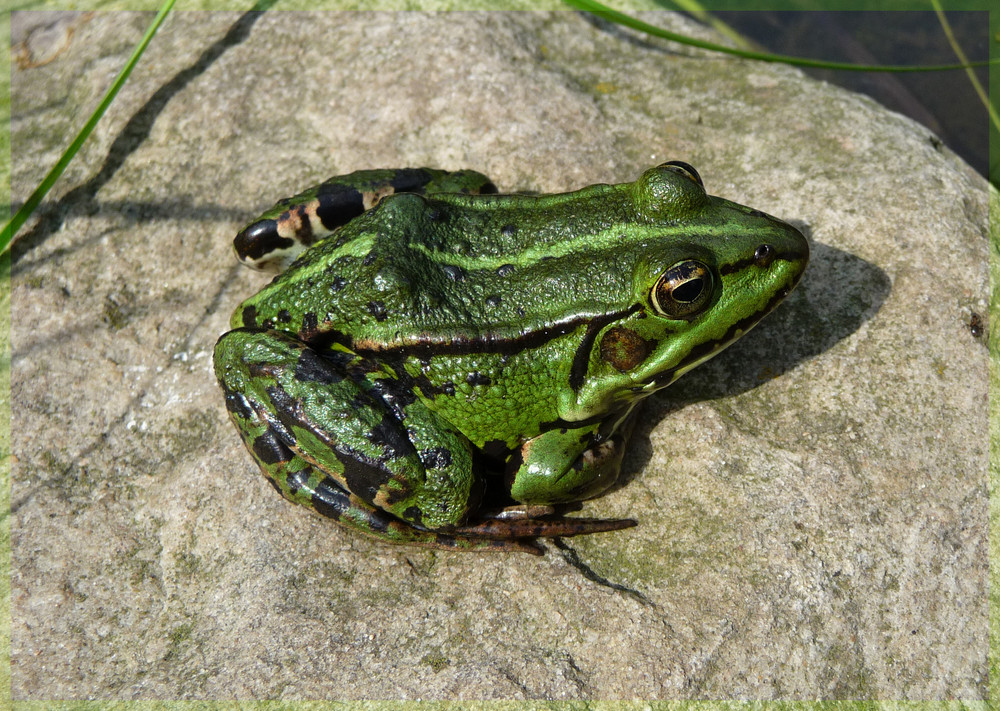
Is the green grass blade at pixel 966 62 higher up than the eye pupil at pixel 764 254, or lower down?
lower down

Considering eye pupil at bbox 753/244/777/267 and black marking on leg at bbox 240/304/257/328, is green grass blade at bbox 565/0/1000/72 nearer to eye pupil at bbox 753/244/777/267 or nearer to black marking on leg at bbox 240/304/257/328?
eye pupil at bbox 753/244/777/267

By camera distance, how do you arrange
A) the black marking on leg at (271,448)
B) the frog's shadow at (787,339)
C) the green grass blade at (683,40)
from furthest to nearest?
the green grass blade at (683,40) < the frog's shadow at (787,339) < the black marking on leg at (271,448)

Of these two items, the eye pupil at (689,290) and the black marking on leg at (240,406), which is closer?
the eye pupil at (689,290)

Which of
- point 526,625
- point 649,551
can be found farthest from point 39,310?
point 649,551

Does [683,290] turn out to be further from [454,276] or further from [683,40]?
[683,40]

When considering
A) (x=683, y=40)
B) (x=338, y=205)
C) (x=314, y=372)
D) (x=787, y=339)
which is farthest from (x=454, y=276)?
(x=683, y=40)

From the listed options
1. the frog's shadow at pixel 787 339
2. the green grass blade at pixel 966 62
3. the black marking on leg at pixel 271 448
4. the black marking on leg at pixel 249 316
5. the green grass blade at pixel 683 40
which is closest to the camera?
the black marking on leg at pixel 271 448

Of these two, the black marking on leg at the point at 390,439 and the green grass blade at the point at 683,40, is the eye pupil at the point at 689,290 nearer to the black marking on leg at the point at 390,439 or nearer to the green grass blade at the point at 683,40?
the black marking on leg at the point at 390,439

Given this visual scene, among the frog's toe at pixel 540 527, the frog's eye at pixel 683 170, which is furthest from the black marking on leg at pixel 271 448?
the frog's eye at pixel 683 170
